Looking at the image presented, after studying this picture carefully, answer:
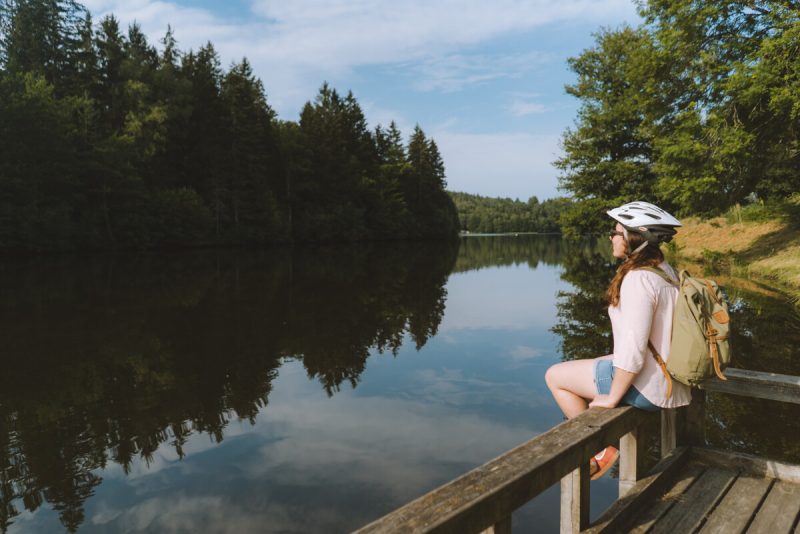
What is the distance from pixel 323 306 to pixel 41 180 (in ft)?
93.7

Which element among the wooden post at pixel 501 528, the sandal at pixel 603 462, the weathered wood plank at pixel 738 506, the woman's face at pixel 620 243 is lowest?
the weathered wood plank at pixel 738 506

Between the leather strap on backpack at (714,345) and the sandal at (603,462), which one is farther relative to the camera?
the sandal at (603,462)

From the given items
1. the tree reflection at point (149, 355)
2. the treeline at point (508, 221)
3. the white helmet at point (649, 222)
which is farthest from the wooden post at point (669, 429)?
the treeline at point (508, 221)

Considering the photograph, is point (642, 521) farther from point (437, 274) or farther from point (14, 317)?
point (437, 274)

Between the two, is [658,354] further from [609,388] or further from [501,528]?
[501,528]

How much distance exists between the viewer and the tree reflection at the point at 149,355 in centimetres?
551

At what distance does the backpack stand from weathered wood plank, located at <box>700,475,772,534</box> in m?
0.75

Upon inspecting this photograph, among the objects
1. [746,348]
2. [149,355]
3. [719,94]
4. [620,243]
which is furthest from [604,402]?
[719,94]

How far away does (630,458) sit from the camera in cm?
317

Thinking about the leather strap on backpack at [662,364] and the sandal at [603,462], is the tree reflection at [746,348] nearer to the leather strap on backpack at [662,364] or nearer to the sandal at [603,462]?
the sandal at [603,462]

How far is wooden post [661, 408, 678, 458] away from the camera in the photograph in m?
3.62

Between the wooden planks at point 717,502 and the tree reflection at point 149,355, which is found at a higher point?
the wooden planks at point 717,502

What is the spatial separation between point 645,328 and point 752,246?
2539 cm

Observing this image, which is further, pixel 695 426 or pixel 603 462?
pixel 695 426
